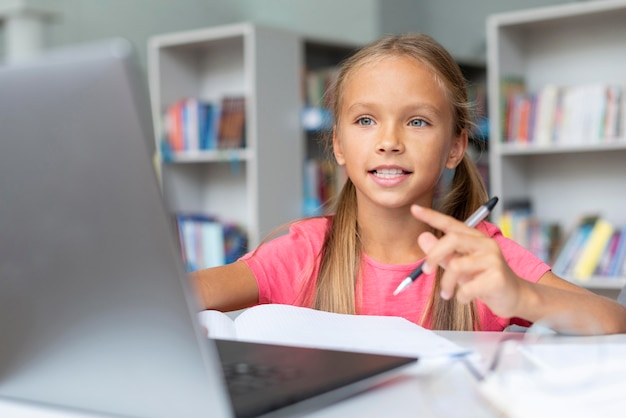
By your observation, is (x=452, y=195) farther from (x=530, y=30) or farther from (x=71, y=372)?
(x=530, y=30)

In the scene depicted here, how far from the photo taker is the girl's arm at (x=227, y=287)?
1.27m

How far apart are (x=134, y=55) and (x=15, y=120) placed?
0.13m

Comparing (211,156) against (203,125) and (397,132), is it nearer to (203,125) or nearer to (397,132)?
(203,125)

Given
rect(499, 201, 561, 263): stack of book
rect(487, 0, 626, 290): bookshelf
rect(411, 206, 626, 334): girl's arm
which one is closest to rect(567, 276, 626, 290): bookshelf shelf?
rect(499, 201, 561, 263): stack of book

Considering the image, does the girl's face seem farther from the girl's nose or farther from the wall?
the wall

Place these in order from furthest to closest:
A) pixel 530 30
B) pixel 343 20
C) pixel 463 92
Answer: pixel 343 20 → pixel 530 30 → pixel 463 92

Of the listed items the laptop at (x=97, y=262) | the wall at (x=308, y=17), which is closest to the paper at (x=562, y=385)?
the laptop at (x=97, y=262)

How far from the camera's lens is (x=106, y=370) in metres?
0.58

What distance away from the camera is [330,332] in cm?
90

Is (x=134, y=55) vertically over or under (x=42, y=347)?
over

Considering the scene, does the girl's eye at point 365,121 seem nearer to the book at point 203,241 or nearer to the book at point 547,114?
the book at point 547,114

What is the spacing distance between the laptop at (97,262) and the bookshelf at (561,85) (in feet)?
9.53

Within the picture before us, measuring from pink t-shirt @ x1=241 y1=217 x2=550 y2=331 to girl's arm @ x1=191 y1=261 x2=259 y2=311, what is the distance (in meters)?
0.03

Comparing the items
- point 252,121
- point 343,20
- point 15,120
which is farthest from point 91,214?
point 343,20
